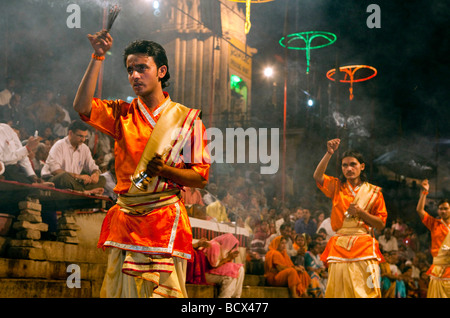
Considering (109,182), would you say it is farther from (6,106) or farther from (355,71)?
(355,71)

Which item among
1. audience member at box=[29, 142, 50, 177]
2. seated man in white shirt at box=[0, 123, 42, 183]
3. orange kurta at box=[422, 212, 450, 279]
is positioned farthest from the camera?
orange kurta at box=[422, 212, 450, 279]

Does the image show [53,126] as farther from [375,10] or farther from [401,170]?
[401,170]

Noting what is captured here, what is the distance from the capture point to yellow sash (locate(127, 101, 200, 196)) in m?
2.62

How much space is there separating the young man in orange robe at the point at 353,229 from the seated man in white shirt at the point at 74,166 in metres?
2.52

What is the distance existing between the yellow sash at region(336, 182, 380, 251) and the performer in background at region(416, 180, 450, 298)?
1725mm

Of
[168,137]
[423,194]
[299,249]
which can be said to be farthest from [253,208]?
[168,137]

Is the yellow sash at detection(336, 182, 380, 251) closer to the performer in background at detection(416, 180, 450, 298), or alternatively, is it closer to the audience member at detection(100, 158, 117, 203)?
the performer in background at detection(416, 180, 450, 298)

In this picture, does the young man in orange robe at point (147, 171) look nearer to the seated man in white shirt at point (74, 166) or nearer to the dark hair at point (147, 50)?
the dark hair at point (147, 50)

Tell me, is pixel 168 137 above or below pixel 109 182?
above

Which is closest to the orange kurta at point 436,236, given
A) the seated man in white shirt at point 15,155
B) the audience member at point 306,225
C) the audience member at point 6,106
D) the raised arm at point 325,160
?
the raised arm at point 325,160

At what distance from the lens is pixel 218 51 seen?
14.9 metres

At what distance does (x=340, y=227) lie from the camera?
17.0 feet

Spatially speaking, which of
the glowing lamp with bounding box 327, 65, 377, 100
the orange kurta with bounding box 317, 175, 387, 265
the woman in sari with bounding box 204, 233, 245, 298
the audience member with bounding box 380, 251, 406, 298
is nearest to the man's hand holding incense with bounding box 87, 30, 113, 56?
the orange kurta with bounding box 317, 175, 387, 265

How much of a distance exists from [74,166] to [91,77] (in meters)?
3.64
